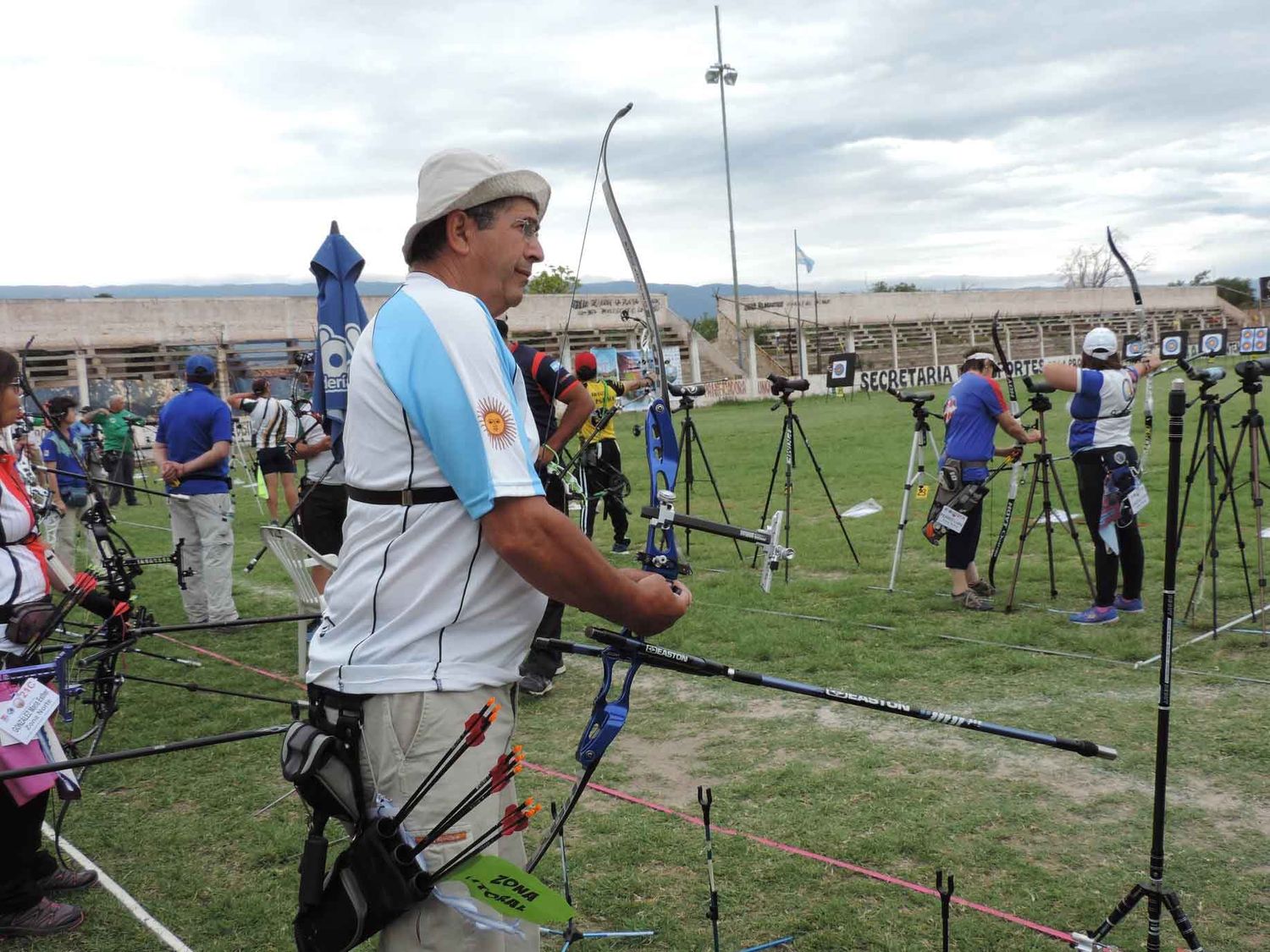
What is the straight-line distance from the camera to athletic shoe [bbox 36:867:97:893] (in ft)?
11.9

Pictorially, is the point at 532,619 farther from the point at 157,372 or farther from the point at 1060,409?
the point at 157,372

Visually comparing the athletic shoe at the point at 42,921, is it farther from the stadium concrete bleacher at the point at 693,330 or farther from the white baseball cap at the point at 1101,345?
the stadium concrete bleacher at the point at 693,330

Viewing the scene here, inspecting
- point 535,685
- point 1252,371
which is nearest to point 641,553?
point 535,685

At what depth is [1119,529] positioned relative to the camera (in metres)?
6.72

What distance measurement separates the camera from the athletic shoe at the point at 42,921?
3352 millimetres

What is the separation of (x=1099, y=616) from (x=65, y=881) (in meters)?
5.83

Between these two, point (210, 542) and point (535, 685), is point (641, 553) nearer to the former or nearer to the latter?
point (535, 685)

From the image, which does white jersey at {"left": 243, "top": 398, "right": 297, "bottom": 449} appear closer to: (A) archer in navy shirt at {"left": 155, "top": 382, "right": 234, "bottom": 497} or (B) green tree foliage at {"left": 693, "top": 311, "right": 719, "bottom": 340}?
(A) archer in navy shirt at {"left": 155, "top": 382, "right": 234, "bottom": 497}

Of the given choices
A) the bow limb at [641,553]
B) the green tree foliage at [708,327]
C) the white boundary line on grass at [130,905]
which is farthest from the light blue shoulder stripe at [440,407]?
the green tree foliage at [708,327]

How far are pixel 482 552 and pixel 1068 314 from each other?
6016 centimetres

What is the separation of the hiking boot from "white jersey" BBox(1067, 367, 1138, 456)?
1.29 m

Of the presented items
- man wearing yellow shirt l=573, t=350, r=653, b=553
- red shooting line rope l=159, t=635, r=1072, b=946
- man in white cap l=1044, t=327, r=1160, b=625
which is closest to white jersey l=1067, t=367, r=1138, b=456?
man in white cap l=1044, t=327, r=1160, b=625

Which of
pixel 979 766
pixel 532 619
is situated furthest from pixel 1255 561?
pixel 532 619

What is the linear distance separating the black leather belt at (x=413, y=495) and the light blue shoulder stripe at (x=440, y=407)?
0.14ft
